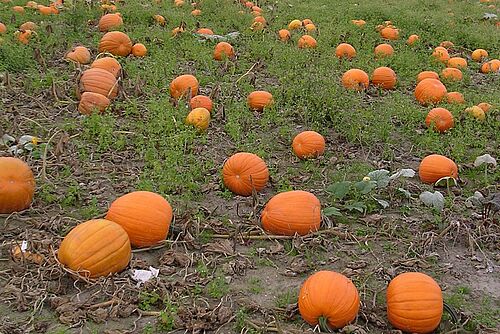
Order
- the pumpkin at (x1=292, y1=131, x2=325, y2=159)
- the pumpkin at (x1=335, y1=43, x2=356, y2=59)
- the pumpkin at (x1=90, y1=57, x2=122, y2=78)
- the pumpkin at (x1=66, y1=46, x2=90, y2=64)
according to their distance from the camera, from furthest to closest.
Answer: the pumpkin at (x1=335, y1=43, x2=356, y2=59)
the pumpkin at (x1=66, y1=46, x2=90, y2=64)
the pumpkin at (x1=90, y1=57, x2=122, y2=78)
the pumpkin at (x1=292, y1=131, x2=325, y2=159)

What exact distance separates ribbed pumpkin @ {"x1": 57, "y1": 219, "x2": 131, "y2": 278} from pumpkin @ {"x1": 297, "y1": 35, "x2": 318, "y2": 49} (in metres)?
5.56

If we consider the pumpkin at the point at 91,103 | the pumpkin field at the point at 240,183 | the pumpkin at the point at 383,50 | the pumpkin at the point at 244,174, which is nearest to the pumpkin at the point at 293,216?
the pumpkin field at the point at 240,183

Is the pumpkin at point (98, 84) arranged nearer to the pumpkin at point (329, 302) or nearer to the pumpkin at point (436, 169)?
the pumpkin at point (436, 169)

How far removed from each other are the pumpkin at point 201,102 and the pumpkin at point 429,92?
2492mm

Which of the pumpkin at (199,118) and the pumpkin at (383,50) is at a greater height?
the pumpkin at (199,118)

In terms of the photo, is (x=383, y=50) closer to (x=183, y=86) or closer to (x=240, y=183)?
(x=183, y=86)

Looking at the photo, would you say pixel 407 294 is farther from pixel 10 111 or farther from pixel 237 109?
pixel 10 111

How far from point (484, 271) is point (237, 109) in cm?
322

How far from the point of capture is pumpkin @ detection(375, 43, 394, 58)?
879 centimetres

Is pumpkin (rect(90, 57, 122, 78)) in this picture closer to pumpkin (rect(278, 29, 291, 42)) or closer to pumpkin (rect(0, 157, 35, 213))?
pumpkin (rect(0, 157, 35, 213))

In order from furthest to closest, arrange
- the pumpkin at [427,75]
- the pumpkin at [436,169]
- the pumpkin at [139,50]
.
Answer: the pumpkin at [139,50] < the pumpkin at [427,75] < the pumpkin at [436,169]

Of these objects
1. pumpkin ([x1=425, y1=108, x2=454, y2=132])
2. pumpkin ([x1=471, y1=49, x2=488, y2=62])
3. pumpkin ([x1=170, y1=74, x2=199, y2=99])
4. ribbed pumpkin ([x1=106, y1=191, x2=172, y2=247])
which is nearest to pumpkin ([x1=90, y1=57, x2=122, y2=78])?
pumpkin ([x1=170, y1=74, x2=199, y2=99])

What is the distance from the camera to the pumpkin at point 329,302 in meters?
3.49

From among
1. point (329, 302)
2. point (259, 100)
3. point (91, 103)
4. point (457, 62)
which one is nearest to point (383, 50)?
point (457, 62)
